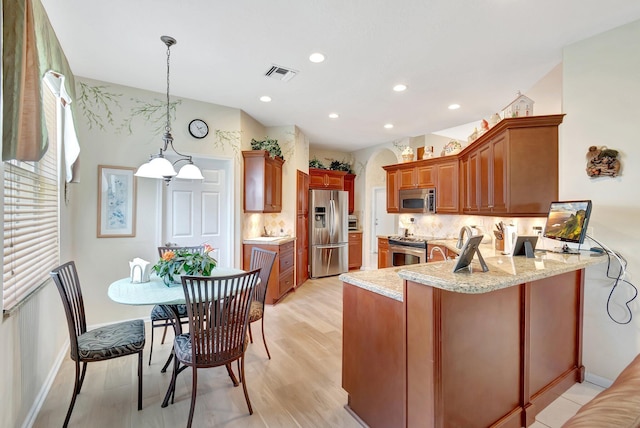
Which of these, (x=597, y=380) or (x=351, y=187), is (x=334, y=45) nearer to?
(x=597, y=380)

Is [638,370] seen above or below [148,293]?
above

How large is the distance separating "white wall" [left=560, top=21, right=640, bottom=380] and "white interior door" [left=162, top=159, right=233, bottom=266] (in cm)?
386

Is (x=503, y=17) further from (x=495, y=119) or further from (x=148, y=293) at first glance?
(x=148, y=293)

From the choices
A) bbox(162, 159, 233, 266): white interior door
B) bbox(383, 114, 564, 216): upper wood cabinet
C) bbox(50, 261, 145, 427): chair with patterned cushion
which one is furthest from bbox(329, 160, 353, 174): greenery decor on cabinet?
bbox(50, 261, 145, 427): chair with patterned cushion

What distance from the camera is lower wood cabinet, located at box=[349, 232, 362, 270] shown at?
6707 millimetres

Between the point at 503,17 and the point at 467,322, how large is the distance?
2.22 metres

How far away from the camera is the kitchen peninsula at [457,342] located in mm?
1424

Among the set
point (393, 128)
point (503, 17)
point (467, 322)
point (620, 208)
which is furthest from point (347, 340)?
point (393, 128)

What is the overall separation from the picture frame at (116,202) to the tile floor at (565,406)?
4.18 meters

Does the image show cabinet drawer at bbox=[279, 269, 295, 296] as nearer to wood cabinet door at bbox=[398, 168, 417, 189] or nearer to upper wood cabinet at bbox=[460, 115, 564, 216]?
wood cabinet door at bbox=[398, 168, 417, 189]

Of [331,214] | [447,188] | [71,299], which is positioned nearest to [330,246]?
[331,214]

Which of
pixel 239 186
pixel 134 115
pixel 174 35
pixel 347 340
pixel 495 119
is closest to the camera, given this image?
pixel 347 340

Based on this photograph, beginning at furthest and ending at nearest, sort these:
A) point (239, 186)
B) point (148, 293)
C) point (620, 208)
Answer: point (239, 186)
point (620, 208)
point (148, 293)

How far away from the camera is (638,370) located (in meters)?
0.78
